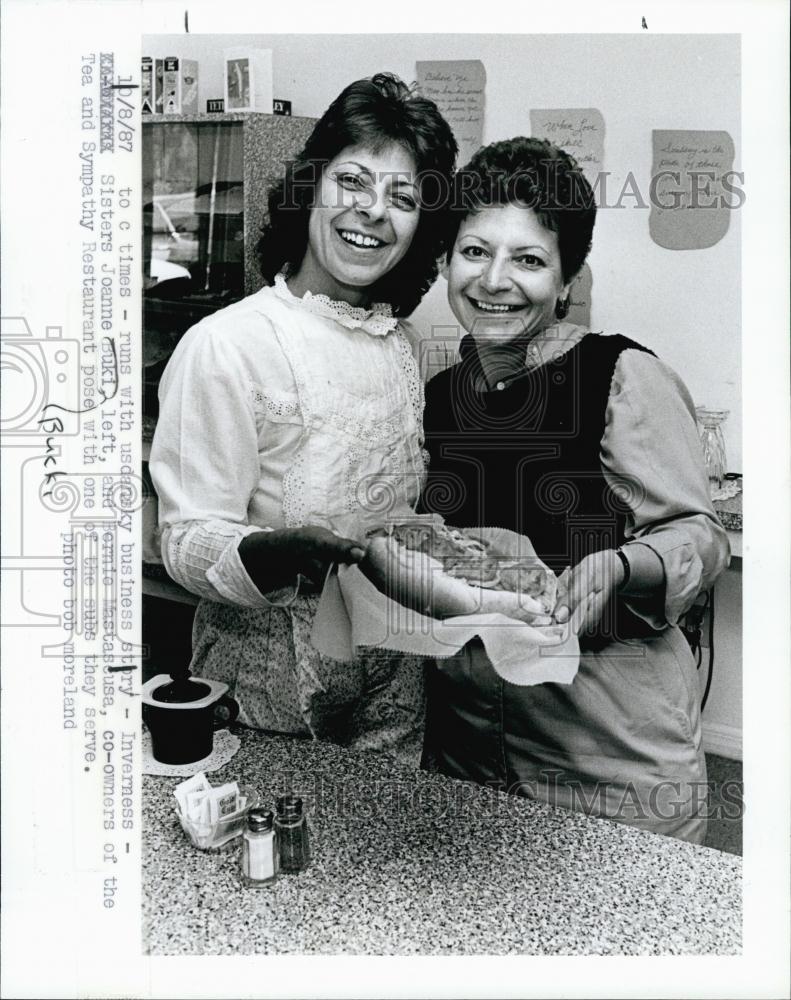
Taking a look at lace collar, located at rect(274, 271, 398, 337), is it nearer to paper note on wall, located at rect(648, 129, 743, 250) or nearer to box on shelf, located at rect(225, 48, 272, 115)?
box on shelf, located at rect(225, 48, 272, 115)

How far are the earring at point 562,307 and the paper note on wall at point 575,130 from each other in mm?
141

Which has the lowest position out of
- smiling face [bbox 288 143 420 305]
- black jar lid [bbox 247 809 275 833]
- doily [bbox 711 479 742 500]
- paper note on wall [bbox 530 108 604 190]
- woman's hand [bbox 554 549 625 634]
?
black jar lid [bbox 247 809 275 833]

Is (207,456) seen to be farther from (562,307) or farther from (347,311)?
(562,307)

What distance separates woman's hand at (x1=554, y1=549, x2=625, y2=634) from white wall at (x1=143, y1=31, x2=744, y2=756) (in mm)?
133

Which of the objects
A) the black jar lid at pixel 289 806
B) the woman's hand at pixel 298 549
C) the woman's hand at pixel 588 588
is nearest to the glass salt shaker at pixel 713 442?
the woman's hand at pixel 588 588

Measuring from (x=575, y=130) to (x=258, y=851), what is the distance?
86 centimetres

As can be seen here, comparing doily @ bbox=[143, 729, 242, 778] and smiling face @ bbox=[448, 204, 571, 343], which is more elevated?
smiling face @ bbox=[448, 204, 571, 343]

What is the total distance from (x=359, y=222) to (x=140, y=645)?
1.80 ft

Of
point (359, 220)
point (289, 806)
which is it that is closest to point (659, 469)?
point (359, 220)

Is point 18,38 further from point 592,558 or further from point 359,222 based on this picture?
point 592,558

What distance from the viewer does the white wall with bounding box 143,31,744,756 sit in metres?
1.08

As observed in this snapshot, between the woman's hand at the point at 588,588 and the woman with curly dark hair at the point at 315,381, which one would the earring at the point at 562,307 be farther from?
the woman's hand at the point at 588,588

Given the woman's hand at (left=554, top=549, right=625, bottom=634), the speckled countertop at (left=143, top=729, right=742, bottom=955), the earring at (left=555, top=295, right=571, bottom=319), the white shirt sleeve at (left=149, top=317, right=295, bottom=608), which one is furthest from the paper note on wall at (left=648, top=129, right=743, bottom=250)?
the speckled countertop at (left=143, top=729, right=742, bottom=955)

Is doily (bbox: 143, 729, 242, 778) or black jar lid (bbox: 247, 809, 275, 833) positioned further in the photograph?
doily (bbox: 143, 729, 242, 778)
